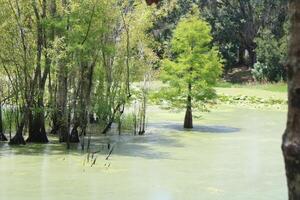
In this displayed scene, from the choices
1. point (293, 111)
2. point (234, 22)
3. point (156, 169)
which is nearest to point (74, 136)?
point (156, 169)

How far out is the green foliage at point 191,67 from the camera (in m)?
16.8

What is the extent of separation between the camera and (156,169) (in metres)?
9.91

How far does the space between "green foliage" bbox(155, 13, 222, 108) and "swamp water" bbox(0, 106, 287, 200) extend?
5.10 ft

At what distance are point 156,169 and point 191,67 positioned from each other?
7480 mm

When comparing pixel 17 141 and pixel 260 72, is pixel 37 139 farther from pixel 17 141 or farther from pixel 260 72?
pixel 260 72

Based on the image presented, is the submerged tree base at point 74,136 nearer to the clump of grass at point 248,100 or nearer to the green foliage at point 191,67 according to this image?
the green foliage at point 191,67

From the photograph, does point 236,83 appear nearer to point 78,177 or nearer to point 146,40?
point 146,40

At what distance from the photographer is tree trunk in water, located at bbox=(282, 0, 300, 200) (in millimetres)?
1378

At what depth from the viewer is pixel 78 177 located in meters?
9.03

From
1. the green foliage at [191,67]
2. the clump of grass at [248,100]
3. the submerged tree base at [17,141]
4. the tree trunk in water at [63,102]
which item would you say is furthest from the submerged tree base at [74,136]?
the clump of grass at [248,100]

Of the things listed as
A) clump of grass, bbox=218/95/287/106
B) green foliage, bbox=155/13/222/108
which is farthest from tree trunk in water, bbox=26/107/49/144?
clump of grass, bbox=218/95/287/106

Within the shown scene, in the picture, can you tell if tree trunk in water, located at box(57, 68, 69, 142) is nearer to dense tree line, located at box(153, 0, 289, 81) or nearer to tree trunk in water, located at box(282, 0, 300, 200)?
tree trunk in water, located at box(282, 0, 300, 200)

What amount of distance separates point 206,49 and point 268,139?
3754 millimetres

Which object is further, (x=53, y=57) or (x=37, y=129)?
(x=37, y=129)
